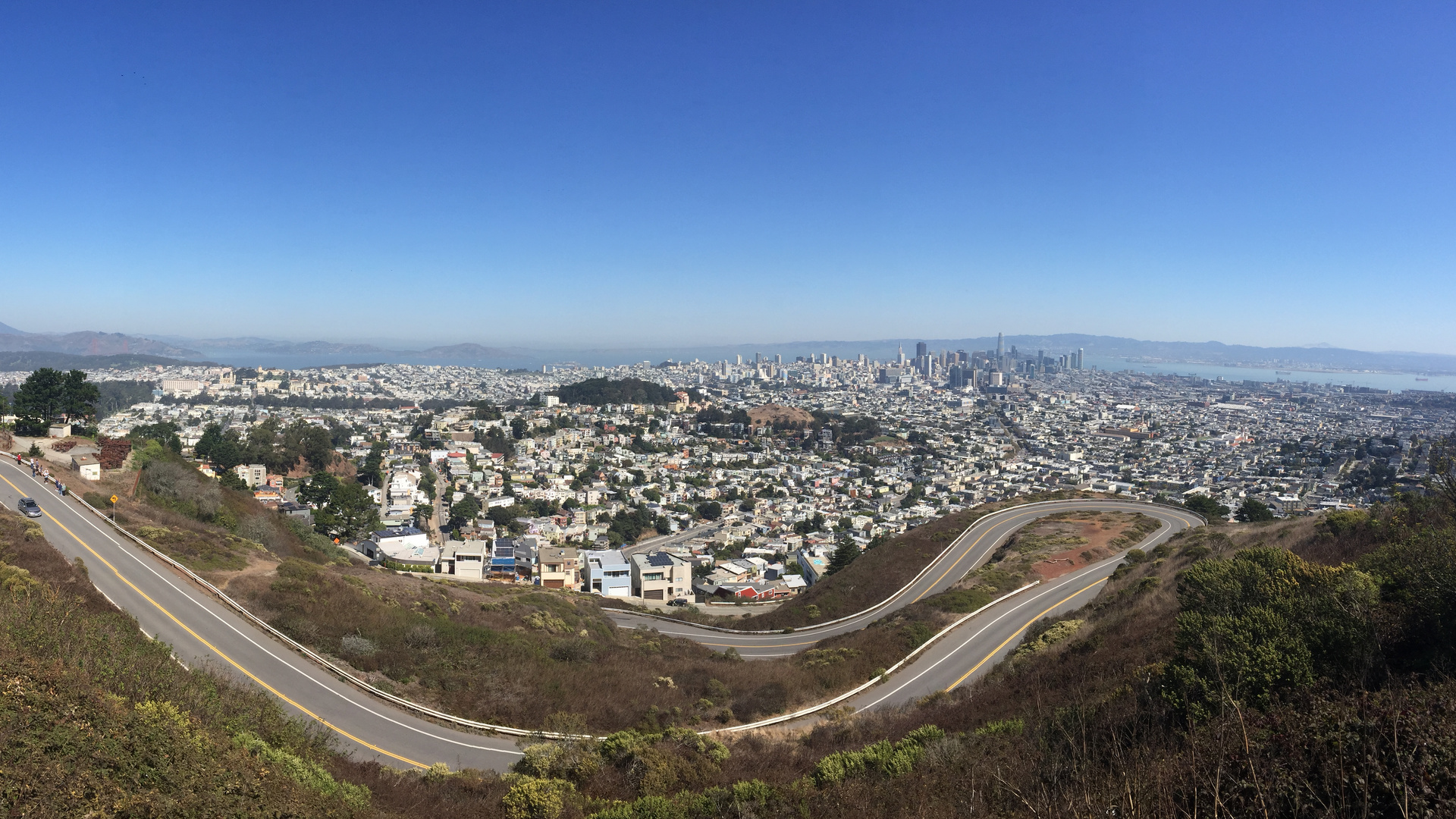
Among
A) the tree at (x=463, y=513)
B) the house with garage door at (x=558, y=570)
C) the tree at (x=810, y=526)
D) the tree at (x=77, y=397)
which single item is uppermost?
the tree at (x=77, y=397)

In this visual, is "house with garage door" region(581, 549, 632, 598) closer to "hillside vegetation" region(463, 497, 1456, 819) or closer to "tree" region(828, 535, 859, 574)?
"tree" region(828, 535, 859, 574)

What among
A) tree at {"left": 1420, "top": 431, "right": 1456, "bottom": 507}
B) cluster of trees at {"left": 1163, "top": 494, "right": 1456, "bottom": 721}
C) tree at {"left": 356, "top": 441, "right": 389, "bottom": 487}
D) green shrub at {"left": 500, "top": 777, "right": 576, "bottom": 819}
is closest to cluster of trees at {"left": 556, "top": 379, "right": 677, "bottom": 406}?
tree at {"left": 356, "top": 441, "right": 389, "bottom": 487}

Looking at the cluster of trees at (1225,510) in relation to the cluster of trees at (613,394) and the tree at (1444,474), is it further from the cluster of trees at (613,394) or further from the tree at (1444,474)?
the cluster of trees at (613,394)

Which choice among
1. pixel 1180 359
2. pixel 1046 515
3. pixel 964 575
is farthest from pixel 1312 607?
pixel 1180 359

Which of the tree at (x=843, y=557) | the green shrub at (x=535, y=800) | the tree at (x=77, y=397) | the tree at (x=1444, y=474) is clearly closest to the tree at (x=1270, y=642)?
the tree at (x=1444, y=474)

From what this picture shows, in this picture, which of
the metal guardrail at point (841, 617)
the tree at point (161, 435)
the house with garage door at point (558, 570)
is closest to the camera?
the metal guardrail at point (841, 617)

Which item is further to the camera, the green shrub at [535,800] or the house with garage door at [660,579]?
the house with garage door at [660,579]

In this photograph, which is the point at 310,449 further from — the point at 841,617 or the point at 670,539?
the point at 841,617
